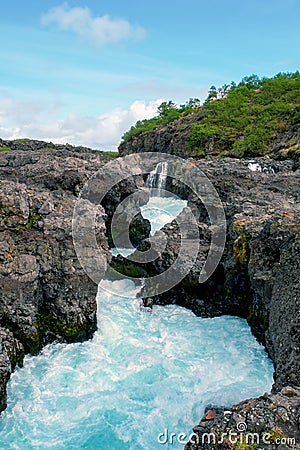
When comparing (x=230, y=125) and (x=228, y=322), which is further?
(x=230, y=125)

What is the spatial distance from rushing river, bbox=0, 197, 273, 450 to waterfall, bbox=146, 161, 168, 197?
21304 millimetres

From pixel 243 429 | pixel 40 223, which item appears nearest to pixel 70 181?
pixel 40 223

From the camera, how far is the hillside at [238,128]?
126 feet

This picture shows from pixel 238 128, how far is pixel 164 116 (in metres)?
25.1

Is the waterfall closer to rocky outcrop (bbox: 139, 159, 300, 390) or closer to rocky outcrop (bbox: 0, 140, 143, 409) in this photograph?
rocky outcrop (bbox: 139, 159, 300, 390)

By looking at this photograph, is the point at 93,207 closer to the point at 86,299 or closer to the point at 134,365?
the point at 86,299

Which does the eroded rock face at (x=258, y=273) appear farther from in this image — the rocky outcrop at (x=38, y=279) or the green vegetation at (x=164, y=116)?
the green vegetation at (x=164, y=116)

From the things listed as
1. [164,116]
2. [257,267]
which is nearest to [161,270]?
[257,267]

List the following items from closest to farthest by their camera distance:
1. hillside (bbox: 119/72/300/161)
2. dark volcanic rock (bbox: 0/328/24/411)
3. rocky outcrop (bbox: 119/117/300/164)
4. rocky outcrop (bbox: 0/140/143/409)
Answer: dark volcanic rock (bbox: 0/328/24/411) → rocky outcrop (bbox: 0/140/143/409) → rocky outcrop (bbox: 119/117/300/164) → hillside (bbox: 119/72/300/161)

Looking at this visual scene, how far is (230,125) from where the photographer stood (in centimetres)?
4819

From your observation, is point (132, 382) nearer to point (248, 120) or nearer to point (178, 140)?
point (248, 120)

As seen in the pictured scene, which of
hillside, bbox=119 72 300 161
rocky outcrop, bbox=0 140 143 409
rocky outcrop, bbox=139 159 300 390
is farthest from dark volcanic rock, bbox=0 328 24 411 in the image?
hillside, bbox=119 72 300 161

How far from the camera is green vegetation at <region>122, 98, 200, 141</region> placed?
63559mm

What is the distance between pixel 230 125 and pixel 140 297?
1555 inches
